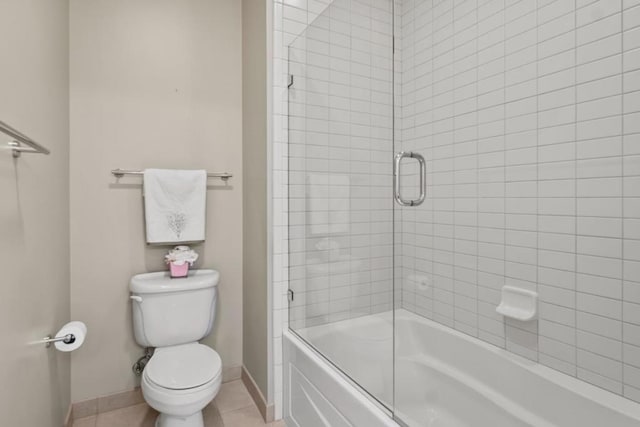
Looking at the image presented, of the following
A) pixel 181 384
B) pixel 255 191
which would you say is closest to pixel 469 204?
pixel 255 191

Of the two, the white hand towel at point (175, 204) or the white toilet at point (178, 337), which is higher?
the white hand towel at point (175, 204)

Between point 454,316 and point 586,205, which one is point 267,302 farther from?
point 586,205

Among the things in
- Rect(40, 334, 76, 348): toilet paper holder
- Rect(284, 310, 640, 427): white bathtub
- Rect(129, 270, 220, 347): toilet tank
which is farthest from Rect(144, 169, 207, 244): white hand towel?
Rect(284, 310, 640, 427): white bathtub

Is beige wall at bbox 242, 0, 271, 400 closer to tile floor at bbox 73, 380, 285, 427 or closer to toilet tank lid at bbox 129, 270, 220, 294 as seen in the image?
tile floor at bbox 73, 380, 285, 427

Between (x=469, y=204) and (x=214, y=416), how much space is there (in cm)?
172

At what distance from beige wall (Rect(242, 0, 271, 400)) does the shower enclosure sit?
0.54ft

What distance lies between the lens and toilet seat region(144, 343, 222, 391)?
4.87 feet

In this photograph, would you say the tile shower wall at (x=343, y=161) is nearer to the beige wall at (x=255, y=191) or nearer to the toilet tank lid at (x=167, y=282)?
the beige wall at (x=255, y=191)

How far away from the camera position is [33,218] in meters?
1.18

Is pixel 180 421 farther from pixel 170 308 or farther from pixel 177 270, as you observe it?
pixel 177 270

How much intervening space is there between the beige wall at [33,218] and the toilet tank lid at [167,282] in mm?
318

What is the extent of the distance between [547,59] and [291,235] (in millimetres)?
1363

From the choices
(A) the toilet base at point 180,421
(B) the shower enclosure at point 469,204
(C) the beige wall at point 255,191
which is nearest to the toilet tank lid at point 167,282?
(C) the beige wall at point 255,191

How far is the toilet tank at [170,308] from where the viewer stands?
71.2 inches
